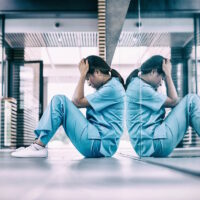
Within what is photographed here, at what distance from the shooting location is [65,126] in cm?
255

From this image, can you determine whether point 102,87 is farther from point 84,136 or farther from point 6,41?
point 6,41

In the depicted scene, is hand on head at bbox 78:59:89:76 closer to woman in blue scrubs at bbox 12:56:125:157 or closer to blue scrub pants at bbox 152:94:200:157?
woman in blue scrubs at bbox 12:56:125:157

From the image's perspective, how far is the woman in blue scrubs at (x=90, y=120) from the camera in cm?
246

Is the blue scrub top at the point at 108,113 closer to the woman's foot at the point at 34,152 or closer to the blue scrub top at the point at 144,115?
the blue scrub top at the point at 144,115

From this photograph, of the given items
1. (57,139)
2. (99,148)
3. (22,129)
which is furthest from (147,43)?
(57,139)

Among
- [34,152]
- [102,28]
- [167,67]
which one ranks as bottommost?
[34,152]

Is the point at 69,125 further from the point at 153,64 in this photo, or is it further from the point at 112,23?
the point at 112,23

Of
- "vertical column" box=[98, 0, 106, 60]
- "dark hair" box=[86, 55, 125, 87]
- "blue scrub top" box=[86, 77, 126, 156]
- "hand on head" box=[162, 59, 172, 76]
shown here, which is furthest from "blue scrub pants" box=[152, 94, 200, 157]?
"vertical column" box=[98, 0, 106, 60]

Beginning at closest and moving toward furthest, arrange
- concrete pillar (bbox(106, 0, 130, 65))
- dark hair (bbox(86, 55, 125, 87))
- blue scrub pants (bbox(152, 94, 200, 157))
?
blue scrub pants (bbox(152, 94, 200, 157)) < dark hair (bbox(86, 55, 125, 87)) < concrete pillar (bbox(106, 0, 130, 65))

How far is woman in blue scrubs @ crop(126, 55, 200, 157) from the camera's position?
2078 mm

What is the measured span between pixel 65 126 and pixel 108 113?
1.01ft

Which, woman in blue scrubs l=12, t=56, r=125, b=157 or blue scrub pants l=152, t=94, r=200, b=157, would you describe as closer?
blue scrub pants l=152, t=94, r=200, b=157

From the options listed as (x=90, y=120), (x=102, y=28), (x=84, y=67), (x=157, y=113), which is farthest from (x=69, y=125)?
(x=102, y=28)

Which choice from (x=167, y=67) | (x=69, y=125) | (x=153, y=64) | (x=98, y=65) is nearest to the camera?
(x=167, y=67)
